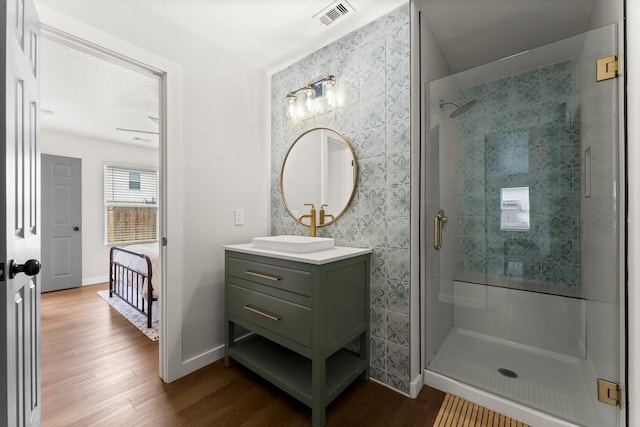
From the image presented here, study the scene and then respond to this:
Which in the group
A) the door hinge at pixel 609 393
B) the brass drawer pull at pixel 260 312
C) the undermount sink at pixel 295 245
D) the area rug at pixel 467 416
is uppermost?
the undermount sink at pixel 295 245

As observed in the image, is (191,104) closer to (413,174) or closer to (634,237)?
(413,174)

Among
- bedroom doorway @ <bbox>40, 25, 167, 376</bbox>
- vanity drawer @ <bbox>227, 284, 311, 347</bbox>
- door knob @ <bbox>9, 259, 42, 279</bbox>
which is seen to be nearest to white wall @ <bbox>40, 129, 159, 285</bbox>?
bedroom doorway @ <bbox>40, 25, 167, 376</bbox>

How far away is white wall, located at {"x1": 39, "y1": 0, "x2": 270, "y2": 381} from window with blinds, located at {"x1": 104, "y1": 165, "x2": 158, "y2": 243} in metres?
3.84

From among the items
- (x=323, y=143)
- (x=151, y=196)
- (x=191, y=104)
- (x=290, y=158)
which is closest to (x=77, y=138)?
(x=151, y=196)

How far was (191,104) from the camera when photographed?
1921mm

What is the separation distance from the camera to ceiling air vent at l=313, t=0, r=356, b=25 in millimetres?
1685

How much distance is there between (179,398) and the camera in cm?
165

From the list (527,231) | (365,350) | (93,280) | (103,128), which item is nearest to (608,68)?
(527,231)

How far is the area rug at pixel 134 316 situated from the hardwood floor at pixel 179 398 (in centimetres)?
32

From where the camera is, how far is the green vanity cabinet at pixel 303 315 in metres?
1.46

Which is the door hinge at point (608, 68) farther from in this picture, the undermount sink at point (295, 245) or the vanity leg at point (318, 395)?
the vanity leg at point (318, 395)

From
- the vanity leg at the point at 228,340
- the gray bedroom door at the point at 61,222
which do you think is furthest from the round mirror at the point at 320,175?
the gray bedroom door at the point at 61,222

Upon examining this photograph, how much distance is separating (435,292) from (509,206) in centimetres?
76

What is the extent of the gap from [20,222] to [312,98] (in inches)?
68.5
